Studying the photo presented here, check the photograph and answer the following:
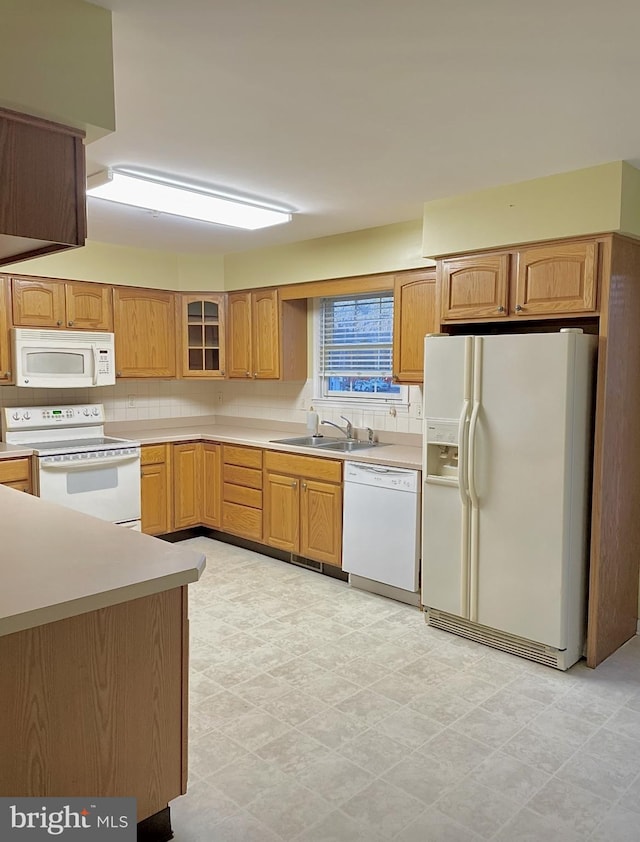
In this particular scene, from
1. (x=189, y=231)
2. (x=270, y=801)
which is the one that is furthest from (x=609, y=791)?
(x=189, y=231)

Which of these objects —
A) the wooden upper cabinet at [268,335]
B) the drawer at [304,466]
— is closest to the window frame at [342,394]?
the wooden upper cabinet at [268,335]

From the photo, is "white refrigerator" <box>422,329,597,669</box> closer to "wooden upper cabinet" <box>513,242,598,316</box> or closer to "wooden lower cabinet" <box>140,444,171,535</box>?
"wooden upper cabinet" <box>513,242,598,316</box>

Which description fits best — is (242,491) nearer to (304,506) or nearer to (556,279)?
(304,506)

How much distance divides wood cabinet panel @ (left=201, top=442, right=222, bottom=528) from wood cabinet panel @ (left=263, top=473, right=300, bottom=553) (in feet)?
1.87

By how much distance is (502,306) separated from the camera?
10.8 feet

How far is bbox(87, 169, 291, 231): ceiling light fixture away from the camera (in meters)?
3.05

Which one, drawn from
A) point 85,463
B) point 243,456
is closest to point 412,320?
point 243,456

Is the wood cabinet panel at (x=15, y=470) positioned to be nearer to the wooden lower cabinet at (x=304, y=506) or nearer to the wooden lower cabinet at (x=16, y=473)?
the wooden lower cabinet at (x=16, y=473)

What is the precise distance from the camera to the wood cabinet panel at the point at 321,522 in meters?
4.23

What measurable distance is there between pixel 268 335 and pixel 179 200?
6.15 feet

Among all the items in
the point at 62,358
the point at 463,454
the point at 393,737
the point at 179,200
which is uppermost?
the point at 179,200

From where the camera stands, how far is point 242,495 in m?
4.92

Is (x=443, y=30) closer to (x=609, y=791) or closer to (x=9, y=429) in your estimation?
(x=609, y=791)

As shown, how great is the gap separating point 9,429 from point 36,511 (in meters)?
2.30
